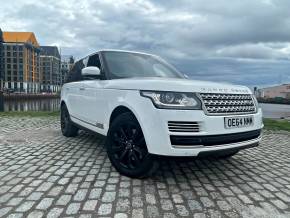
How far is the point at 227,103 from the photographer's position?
11.0 feet

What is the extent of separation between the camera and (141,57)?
506cm

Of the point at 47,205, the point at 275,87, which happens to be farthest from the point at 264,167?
the point at 275,87

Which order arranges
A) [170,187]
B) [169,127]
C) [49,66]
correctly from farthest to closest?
[49,66] → [170,187] → [169,127]

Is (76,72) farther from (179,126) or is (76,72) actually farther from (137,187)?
(179,126)

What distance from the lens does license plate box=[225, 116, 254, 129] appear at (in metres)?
3.28

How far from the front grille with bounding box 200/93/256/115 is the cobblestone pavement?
701 mm

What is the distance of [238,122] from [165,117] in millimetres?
1029

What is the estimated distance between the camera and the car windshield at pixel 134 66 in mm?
4373

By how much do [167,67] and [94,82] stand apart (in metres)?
1.47

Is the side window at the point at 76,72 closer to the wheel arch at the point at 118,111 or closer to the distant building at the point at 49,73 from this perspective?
the wheel arch at the point at 118,111

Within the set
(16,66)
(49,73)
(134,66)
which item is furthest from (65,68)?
(49,73)

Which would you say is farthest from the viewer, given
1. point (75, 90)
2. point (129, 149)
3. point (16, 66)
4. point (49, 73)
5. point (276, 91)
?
point (49, 73)

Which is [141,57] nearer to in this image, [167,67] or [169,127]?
[167,67]

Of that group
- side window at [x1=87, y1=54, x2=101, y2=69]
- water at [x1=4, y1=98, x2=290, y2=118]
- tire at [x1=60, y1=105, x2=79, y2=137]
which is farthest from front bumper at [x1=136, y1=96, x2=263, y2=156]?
water at [x1=4, y1=98, x2=290, y2=118]
